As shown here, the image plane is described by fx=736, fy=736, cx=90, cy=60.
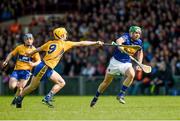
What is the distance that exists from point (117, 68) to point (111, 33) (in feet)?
45.3

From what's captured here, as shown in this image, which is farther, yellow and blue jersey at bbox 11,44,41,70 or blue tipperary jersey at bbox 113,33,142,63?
yellow and blue jersey at bbox 11,44,41,70

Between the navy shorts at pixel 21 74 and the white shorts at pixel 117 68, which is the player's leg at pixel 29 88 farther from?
Answer: the navy shorts at pixel 21 74

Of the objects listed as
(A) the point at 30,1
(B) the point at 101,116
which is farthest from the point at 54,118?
(A) the point at 30,1

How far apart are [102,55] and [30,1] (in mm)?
9343

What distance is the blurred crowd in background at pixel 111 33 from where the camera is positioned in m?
30.6

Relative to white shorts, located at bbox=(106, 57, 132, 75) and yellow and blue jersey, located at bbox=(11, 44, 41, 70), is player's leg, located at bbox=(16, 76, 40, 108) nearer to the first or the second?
white shorts, located at bbox=(106, 57, 132, 75)

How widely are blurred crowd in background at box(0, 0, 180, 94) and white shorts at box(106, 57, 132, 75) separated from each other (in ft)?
34.0

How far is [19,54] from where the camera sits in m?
21.6

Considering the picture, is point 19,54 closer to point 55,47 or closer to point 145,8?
point 55,47

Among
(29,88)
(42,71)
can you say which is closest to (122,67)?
(42,71)

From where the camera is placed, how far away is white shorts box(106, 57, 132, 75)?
1959 centimetres

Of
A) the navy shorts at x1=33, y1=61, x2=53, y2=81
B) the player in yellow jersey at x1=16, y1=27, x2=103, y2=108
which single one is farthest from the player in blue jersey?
the navy shorts at x1=33, y1=61, x2=53, y2=81

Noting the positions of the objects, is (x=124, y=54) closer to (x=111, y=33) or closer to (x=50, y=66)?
(x=50, y=66)

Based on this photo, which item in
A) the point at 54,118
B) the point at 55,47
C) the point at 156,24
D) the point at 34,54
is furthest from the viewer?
the point at 156,24
